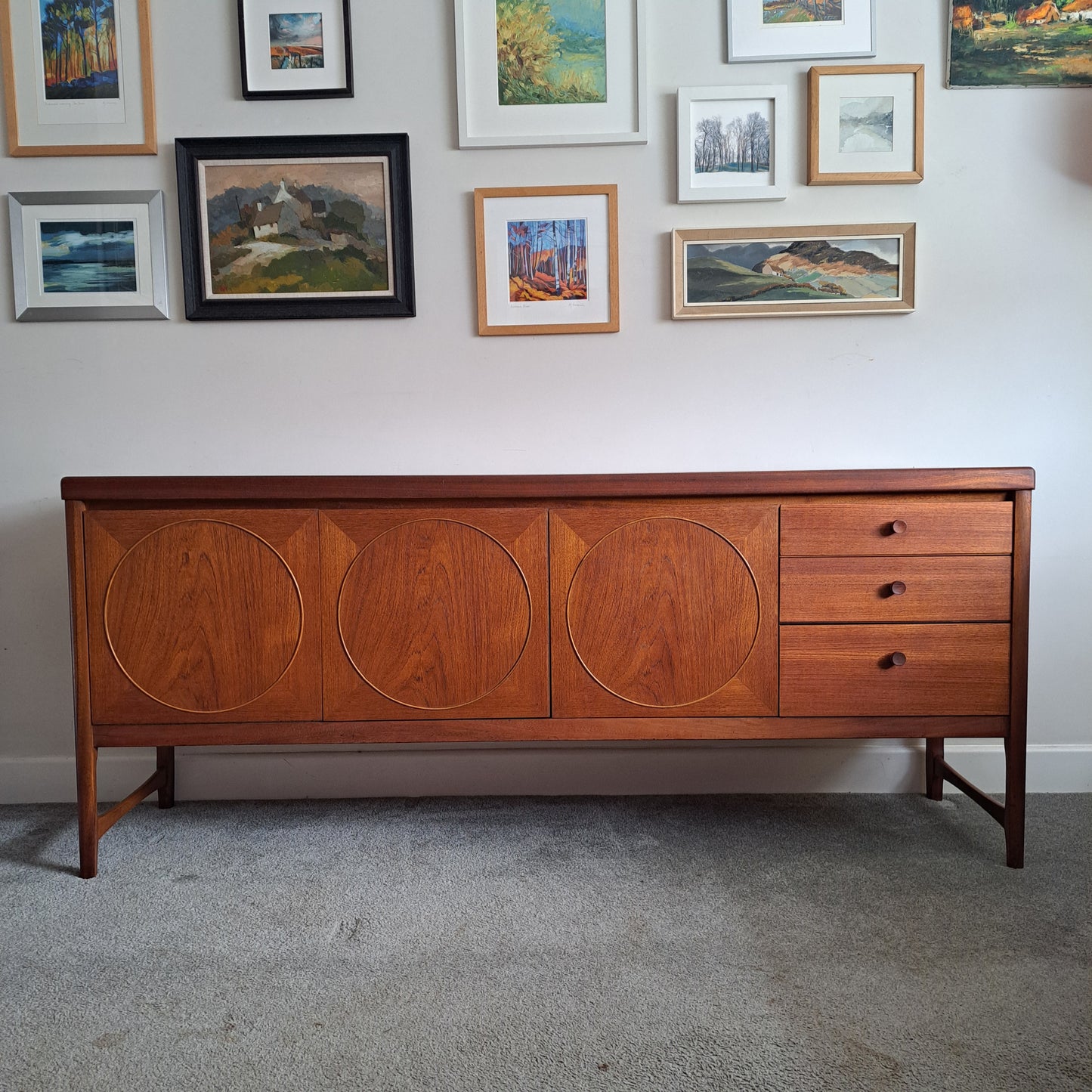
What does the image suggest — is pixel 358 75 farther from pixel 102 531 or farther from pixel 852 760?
pixel 852 760

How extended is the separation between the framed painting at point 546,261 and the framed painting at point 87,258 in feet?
2.68

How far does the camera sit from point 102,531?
5.34 feet

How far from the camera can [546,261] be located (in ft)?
6.70

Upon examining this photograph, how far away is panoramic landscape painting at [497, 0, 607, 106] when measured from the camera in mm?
1990

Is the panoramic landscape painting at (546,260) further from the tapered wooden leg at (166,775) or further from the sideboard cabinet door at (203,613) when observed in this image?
the tapered wooden leg at (166,775)

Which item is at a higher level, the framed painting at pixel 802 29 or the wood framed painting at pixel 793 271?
the framed painting at pixel 802 29

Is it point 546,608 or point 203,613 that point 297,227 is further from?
point 546,608

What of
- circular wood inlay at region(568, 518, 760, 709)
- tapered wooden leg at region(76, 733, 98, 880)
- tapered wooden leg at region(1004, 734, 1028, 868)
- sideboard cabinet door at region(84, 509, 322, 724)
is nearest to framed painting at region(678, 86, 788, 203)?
circular wood inlay at region(568, 518, 760, 709)

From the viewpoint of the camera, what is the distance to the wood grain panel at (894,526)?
1.61m

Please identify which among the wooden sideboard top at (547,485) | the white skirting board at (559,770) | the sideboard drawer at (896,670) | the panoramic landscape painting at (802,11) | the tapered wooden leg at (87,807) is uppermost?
the panoramic landscape painting at (802,11)

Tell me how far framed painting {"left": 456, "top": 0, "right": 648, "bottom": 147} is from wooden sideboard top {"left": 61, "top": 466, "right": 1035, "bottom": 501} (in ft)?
→ 3.13

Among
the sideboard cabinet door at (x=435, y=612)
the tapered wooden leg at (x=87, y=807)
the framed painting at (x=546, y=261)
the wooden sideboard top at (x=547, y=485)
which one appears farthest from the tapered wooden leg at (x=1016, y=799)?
the tapered wooden leg at (x=87, y=807)

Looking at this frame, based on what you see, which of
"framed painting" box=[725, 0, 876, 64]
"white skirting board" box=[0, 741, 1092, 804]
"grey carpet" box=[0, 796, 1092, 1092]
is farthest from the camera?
"white skirting board" box=[0, 741, 1092, 804]

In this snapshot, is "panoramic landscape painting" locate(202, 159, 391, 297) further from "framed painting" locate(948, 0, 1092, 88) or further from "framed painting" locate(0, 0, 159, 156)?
"framed painting" locate(948, 0, 1092, 88)
